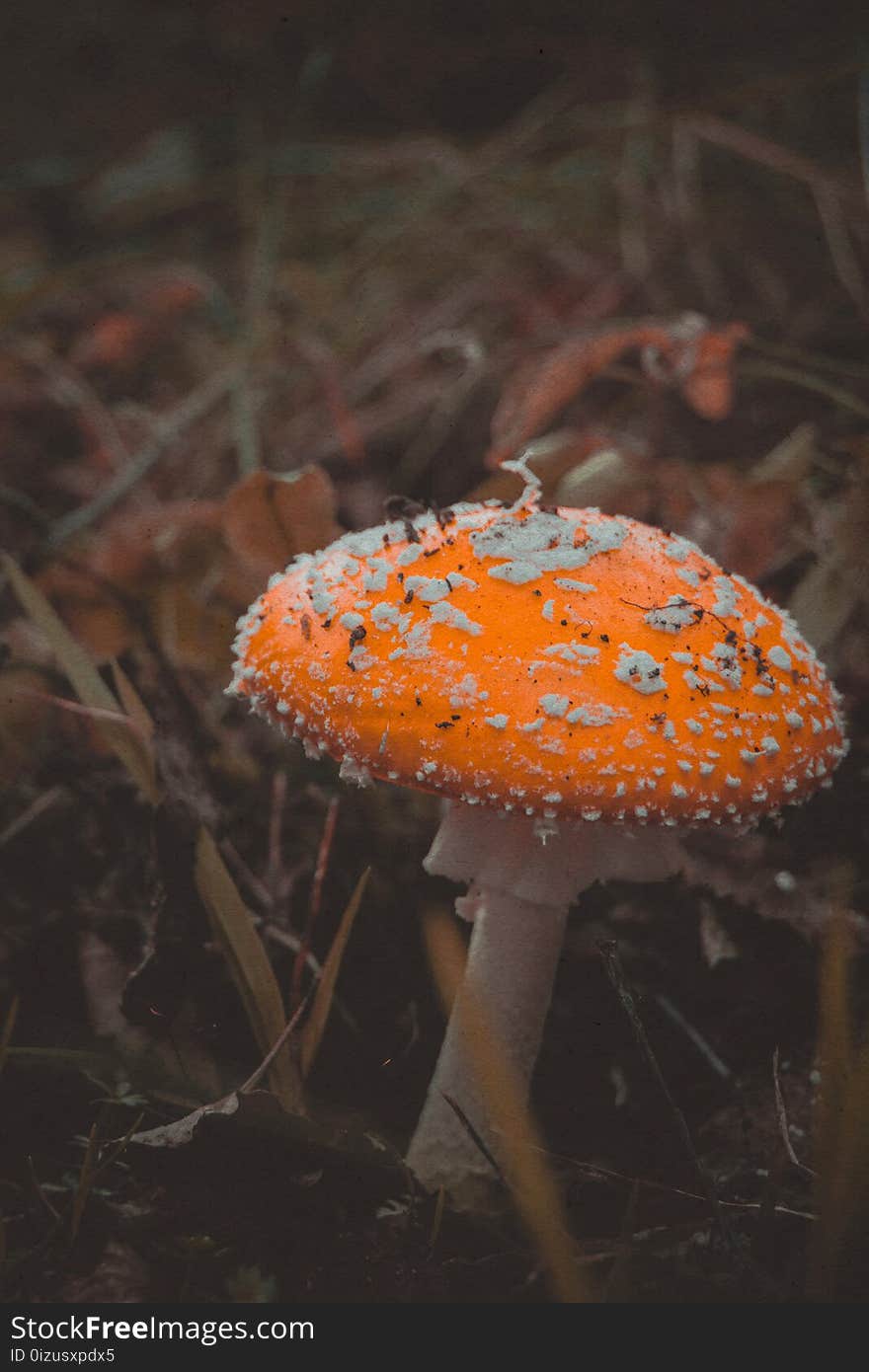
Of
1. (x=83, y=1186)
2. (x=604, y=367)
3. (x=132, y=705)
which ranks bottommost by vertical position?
(x=83, y=1186)

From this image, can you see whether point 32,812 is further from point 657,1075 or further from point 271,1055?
point 657,1075

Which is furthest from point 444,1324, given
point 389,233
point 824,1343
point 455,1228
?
point 389,233

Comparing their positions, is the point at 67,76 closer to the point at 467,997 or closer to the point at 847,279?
the point at 847,279

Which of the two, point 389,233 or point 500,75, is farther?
point 500,75

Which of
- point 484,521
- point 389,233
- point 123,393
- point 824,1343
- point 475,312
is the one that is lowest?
point 824,1343

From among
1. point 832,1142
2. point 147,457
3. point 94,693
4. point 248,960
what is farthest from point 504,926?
point 147,457

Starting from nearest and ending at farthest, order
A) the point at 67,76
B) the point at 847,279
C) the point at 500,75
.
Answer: the point at 847,279 → the point at 500,75 → the point at 67,76

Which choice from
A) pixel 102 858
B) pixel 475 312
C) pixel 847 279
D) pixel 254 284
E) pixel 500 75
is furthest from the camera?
pixel 500 75
